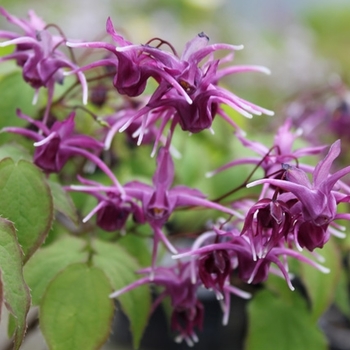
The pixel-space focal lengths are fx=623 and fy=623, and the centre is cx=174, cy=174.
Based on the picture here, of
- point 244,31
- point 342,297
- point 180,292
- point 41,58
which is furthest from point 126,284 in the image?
point 244,31

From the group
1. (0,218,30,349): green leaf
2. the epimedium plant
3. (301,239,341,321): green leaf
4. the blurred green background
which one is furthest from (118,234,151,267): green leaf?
the blurred green background

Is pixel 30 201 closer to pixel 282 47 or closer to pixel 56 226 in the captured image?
pixel 56 226

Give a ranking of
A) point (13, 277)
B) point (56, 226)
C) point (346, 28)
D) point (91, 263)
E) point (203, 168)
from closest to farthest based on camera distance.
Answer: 1. point (13, 277)
2. point (91, 263)
3. point (56, 226)
4. point (203, 168)
5. point (346, 28)

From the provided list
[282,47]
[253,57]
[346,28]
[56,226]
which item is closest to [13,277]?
[56,226]

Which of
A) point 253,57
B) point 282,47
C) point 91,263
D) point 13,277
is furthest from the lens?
point 282,47

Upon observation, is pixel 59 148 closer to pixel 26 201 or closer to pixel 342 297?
pixel 26 201

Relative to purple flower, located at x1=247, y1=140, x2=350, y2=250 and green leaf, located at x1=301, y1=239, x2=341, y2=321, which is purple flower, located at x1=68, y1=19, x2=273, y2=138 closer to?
purple flower, located at x1=247, y1=140, x2=350, y2=250

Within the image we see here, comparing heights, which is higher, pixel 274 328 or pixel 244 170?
pixel 244 170

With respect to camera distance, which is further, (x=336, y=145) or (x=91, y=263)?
(x=91, y=263)
